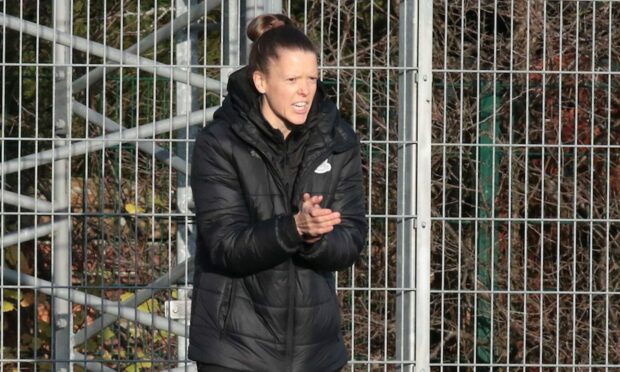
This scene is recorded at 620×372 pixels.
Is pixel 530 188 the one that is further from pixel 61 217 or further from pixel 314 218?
pixel 314 218

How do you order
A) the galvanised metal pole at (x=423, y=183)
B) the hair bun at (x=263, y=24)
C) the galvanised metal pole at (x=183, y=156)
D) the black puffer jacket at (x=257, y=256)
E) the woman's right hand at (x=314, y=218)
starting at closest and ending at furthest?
1. the woman's right hand at (x=314, y=218)
2. the black puffer jacket at (x=257, y=256)
3. the hair bun at (x=263, y=24)
4. the galvanised metal pole at (x=423, y=183)
5. the galvanised metal pole at (x=183, y=156)

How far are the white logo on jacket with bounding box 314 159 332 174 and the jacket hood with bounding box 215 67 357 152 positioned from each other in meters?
0.05

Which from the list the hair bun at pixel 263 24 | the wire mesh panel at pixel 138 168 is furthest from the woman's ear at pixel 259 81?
the wire mesh panel at pixel 138 168

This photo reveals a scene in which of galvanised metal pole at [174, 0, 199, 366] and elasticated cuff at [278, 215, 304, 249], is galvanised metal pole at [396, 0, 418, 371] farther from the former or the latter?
elasticated cuff at [278, 215, 304, 249]

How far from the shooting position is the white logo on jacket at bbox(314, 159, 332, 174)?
3852 mm

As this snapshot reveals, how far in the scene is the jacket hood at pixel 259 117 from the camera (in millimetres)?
3832

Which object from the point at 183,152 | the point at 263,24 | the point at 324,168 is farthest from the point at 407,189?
the point at 324,168

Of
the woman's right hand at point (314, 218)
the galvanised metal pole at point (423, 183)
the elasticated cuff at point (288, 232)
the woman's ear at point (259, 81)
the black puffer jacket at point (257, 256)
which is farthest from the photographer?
the galvanised metal pole at point (423, 183)

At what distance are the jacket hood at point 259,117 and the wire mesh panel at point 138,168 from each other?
1.42m

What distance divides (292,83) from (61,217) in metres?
2.54

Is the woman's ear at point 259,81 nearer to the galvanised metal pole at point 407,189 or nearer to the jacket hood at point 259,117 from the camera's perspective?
the jacket hood at point 259,117

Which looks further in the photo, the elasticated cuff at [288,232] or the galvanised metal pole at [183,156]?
the galvanised metal pole at [183,156]

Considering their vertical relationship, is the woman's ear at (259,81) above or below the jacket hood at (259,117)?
above

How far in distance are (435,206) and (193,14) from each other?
7.33 ft
